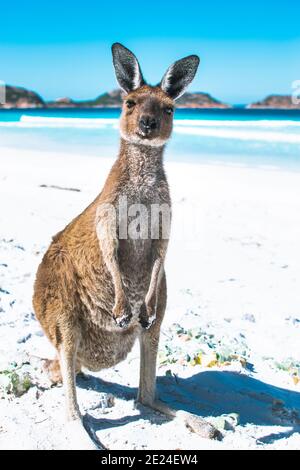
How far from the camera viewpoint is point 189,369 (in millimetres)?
2977

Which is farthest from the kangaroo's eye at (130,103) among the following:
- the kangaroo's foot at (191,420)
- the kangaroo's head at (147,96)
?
the kangaroo's foot at (191,420)

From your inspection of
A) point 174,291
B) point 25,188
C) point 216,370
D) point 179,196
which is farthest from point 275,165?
point 216,370

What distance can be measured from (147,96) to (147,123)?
18 centimetres

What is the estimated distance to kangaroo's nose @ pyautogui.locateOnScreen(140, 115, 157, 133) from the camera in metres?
2.38

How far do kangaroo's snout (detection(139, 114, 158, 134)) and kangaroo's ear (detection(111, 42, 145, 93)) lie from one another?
27 cm

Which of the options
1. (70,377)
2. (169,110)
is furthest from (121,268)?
(169,110)

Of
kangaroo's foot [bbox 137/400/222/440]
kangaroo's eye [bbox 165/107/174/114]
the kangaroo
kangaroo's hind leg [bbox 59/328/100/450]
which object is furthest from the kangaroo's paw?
kangaroo's eye [bbox 165/107/174/114]

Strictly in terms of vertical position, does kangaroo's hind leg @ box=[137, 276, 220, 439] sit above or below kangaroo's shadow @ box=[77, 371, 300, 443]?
above

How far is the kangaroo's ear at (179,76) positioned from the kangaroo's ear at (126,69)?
0.12 metres

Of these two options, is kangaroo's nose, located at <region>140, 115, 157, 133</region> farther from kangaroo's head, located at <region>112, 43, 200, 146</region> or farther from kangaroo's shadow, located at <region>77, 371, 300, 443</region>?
kangaroo's shadow, located at <region>77, 371, 300, 443</region>

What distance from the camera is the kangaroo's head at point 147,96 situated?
2418mm

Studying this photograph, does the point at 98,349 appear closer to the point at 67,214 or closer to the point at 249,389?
the point at 249,389

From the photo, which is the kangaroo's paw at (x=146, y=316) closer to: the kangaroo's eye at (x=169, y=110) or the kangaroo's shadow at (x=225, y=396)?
the kangaroo's shadow at (x=225, y=396)

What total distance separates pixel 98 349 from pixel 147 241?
509 millimetres
